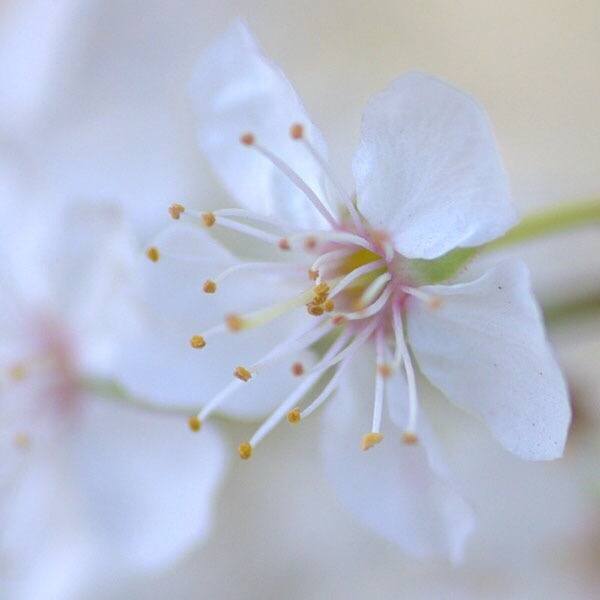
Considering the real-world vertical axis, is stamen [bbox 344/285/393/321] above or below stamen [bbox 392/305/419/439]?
above

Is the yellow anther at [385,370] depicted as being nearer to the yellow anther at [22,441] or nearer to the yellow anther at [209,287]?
the yellow anther at [209,287]

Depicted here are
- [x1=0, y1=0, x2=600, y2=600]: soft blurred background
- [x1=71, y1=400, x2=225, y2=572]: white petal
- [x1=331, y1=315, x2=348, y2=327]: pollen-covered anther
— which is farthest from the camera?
[x1=0, y1=0, x2=600, y2=600]: soft blurred background

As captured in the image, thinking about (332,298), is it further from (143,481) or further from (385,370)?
(143,481)

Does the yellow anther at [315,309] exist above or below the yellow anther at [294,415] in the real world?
above

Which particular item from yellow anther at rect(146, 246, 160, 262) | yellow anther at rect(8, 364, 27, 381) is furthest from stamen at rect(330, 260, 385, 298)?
yellow anther at rect(8, 364, 27, 381)

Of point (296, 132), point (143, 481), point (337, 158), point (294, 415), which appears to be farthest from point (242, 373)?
point (337, 158)

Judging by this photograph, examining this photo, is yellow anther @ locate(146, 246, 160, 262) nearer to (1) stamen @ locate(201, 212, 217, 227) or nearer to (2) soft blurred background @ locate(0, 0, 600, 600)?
(1) stamen @ locate(201, 212, 217, 227)

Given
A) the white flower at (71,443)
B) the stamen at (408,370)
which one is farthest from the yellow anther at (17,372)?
the stamen at (408,370)
